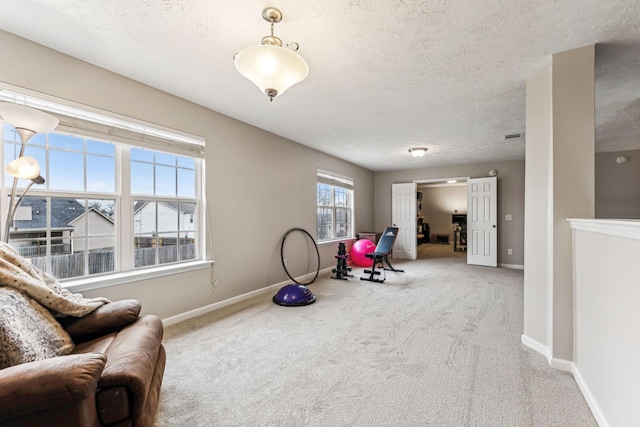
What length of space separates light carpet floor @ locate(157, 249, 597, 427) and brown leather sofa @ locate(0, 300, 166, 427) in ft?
1.46

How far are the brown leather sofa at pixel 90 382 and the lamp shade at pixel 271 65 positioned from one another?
1.67m

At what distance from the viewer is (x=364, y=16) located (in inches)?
71.2

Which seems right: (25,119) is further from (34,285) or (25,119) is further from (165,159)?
Answer: (165,159)

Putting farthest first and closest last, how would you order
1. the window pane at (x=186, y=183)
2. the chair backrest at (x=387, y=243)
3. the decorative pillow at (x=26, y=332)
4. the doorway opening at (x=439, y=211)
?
the doorway opening at (x=439, y=211) → the chair backrest at (x=387, y=243) → the window pane at (x=186, y=183) → the decorative pillow at (x=26, y=332)

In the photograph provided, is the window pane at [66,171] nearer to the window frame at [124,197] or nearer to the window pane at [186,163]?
the window frame at [124,197]

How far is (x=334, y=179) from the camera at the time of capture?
6.13 meters

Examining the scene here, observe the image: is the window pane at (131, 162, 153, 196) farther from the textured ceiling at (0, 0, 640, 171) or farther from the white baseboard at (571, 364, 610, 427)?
the white baseboard at (571, 364, 610, 427)

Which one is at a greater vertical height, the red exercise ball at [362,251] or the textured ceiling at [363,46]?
the textured ceiling at [363,46]

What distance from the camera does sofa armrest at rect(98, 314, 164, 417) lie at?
122cm

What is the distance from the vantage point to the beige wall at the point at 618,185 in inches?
216

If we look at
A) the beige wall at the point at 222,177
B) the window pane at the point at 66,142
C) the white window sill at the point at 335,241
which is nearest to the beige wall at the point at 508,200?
the white window sill at the point at 335,241

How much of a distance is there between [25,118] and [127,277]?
4.96ft

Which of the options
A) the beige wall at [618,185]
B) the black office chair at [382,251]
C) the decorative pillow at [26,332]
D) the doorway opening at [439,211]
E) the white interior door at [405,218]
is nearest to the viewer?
the decorative pillow at [26,332]

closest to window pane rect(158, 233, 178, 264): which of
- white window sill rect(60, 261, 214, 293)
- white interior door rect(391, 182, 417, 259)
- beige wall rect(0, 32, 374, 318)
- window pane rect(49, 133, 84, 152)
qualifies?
white window sill rect(60, 261, 214, 293)
